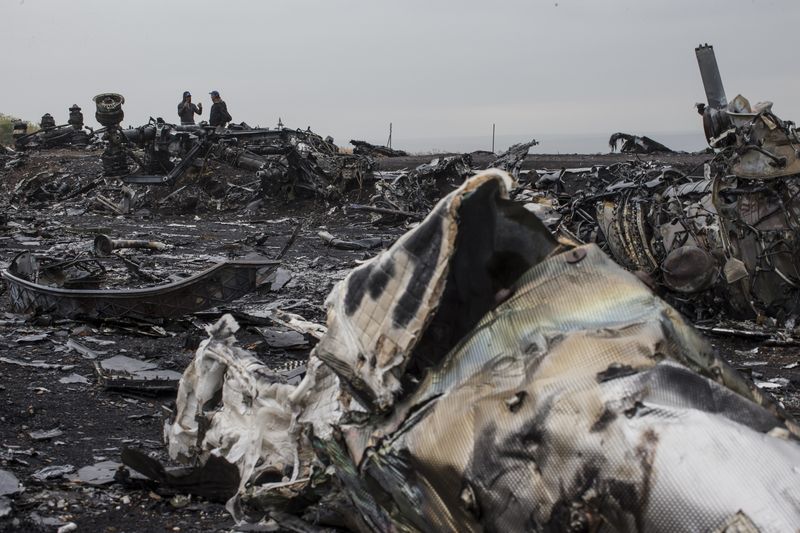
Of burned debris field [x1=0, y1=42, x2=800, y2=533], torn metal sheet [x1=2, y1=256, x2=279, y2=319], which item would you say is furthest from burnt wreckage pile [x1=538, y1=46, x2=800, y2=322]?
torn metal sheet [x1=2, y1=256, x2=279, y2=319]

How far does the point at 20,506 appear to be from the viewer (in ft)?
12.2

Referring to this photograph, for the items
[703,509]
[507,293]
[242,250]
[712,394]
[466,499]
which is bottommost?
[242,250]

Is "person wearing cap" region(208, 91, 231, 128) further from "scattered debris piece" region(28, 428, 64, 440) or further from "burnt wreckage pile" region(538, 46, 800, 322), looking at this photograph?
"scattered debris piece" region(28, 428, 64, 440)

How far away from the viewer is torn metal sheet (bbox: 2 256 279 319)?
24.8ft

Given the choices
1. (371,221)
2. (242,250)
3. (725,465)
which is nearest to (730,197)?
(725,465)

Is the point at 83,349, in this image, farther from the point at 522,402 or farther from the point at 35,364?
the point at 522,402

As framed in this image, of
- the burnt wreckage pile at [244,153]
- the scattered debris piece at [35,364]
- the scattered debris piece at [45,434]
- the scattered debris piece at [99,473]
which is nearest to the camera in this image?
the scattered debris piece at [99,473]

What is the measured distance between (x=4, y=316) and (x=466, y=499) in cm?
694

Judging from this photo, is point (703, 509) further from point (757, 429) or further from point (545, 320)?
point (545, 320)

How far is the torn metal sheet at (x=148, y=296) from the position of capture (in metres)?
7.57

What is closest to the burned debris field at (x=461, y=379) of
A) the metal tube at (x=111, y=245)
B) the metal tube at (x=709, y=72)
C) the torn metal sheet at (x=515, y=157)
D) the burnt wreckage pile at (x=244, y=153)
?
the metal tube at (x=709, y=72)

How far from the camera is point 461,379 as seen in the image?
91.5 inches

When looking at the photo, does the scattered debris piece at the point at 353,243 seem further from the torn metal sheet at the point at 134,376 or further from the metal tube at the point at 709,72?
the torn metal sheet at the point at 134,376

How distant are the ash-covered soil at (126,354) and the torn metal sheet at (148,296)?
0.37ft
